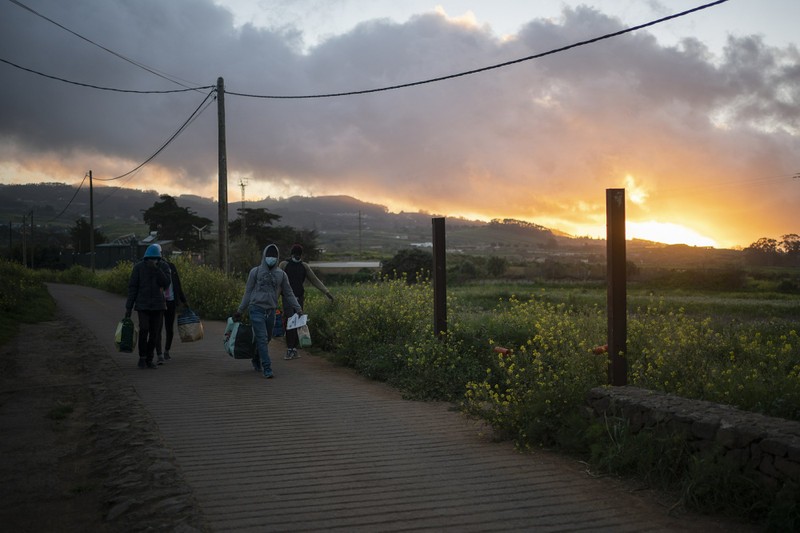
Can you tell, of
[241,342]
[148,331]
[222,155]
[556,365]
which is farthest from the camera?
[222,155]

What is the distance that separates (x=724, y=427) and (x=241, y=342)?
8.53 meters

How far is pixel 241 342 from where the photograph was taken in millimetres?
12453

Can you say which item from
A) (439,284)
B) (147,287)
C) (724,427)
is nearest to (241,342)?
(147,287)

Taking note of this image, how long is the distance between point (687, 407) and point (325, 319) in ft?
33.8

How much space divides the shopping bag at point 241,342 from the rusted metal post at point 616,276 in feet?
21.2

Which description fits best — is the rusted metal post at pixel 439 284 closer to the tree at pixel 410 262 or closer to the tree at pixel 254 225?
the tree at pixel 410 262

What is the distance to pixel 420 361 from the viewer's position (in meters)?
11.2

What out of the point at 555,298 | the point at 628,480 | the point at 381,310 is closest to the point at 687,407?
the point at 628,480

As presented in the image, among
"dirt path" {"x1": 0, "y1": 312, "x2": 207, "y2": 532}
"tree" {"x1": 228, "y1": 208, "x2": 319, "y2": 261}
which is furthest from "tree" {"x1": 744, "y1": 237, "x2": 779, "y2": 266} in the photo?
"dirt path" {"x1": 0, "y1": 312, "x2": 207, "y2": 532}

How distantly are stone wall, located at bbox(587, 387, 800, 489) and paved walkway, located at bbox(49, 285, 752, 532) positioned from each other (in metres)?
0.62

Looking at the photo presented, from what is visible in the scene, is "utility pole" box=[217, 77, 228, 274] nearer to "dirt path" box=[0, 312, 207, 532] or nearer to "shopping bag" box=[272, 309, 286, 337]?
"shopping bag" box=[272, 309, 286, 337]

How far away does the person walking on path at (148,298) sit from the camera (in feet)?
42.7

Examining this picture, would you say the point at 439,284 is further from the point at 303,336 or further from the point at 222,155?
the point at 222,155

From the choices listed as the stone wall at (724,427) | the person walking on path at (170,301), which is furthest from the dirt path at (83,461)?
the stone wall at (724,427)
